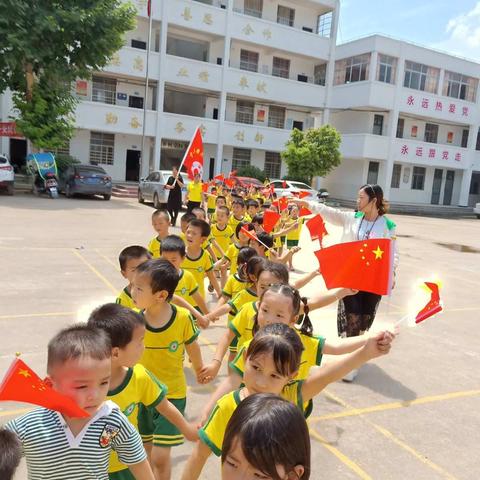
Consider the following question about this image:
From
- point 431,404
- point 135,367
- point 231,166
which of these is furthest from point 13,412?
point 231,166

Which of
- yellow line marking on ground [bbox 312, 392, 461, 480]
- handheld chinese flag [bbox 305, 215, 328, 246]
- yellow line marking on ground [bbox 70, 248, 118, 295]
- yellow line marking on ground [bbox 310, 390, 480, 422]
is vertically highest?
handheld chinese flag [bbox 305, 215, 328, 246]

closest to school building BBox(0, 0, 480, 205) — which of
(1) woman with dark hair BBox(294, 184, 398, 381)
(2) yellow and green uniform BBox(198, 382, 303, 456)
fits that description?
(1) woman with dark hair BBox(294, 184, 398, 381)

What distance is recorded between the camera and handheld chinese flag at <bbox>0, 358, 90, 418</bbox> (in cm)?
134

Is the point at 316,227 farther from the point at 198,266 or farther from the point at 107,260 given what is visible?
the point at 107,260

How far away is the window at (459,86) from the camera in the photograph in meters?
33.0

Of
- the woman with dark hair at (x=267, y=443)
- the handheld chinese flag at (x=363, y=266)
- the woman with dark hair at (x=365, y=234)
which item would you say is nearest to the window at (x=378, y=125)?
the woman with dark hair at (x=365, y=234)

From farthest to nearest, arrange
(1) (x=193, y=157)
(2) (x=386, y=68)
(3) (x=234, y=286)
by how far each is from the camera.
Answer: (2) (x=386, y=68), (1) (x=193, y=157), (3) (x=234, y=286)

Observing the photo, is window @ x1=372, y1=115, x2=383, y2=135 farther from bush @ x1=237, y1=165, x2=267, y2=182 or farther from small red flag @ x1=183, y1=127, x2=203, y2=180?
small red flag @ x1=183, y1=127, x2=203, y2=180

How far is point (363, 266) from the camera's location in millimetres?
2881

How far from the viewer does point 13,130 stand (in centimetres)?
2081

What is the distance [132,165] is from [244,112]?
759 centimetres

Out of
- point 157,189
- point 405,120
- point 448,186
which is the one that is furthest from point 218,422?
point 448,186

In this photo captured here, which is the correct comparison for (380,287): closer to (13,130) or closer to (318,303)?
(318,303)

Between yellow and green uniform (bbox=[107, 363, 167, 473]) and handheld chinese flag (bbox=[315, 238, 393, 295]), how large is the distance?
4.12 ft
